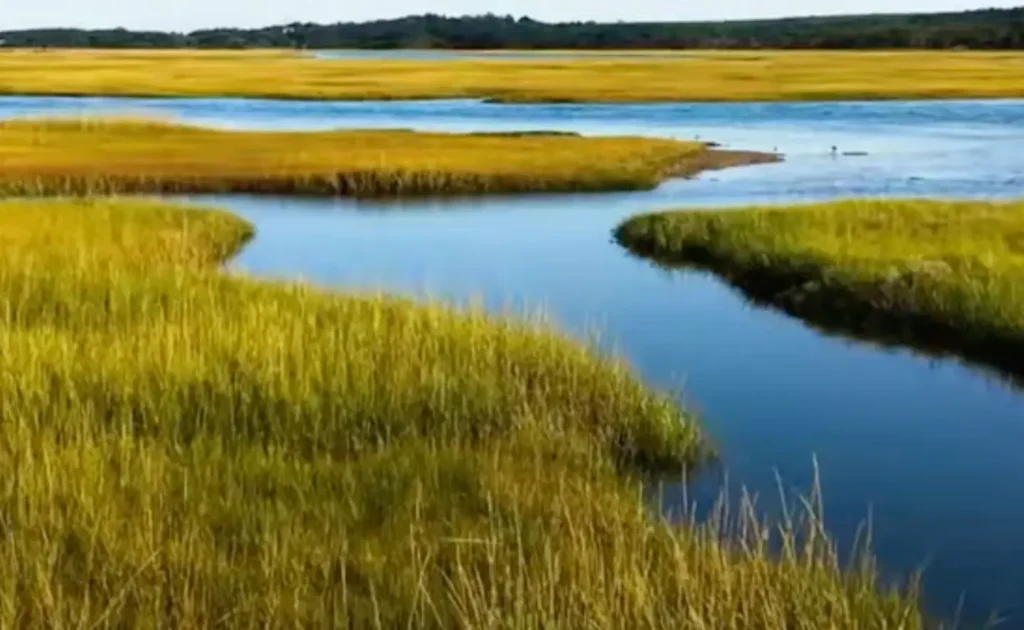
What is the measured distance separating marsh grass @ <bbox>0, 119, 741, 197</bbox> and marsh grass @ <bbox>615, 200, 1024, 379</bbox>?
8046 mm

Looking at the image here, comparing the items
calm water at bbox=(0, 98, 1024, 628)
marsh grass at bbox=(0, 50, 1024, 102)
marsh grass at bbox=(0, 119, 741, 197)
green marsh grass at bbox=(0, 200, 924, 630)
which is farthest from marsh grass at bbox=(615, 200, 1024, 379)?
marsh grass at bbox=(0, 50, 1024, 102)

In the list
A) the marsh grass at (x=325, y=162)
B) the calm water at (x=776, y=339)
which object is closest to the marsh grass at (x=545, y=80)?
the calm water at (x=776, y=339)

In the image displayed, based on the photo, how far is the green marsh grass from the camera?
23.2 feet

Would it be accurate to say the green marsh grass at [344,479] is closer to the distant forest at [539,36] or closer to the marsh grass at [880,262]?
the marsh grass at [880,262]

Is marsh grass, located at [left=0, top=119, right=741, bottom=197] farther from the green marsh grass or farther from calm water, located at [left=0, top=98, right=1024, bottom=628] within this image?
the green marsh grass

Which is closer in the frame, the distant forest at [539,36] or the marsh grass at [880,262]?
the marsh grass at [880,262]

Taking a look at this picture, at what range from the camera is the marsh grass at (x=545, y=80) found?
75188 mm

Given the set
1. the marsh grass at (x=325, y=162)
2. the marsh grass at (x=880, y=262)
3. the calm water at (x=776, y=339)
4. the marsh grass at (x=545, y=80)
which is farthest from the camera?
the marsh grass at (x=545, y=80)

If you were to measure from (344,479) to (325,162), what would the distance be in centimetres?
2694

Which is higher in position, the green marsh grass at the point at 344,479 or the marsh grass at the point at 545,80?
the green marsh grass at the point at 344,479

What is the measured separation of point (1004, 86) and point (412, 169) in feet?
166

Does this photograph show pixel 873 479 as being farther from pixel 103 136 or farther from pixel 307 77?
pixel 307 77

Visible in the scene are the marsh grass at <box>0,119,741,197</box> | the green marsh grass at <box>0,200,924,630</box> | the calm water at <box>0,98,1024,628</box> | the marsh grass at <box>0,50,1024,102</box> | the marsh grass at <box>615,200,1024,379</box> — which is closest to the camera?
the green marsh grass at <box>0,200,924,630</box>

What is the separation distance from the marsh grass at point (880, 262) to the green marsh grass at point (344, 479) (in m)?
5.16
